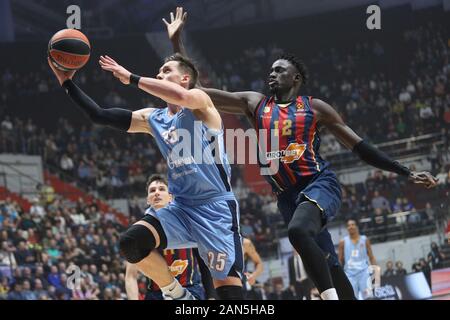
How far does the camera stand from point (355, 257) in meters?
11.0

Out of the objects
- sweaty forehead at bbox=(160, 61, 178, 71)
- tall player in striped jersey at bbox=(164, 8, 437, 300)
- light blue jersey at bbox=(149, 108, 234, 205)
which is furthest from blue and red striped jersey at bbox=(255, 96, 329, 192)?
sweaty forehead at bbox=(160, 61, 178, 71)

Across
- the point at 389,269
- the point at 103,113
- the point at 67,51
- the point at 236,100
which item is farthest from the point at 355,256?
the point at 67,51

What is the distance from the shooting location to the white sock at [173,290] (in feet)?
17.7

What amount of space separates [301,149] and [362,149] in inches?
17.3

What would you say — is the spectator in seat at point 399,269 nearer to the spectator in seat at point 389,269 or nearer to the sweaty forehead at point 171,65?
the spectator in seat at point 389,269

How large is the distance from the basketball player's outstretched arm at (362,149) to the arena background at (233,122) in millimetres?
8377

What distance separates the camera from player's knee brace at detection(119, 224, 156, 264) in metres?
4.91

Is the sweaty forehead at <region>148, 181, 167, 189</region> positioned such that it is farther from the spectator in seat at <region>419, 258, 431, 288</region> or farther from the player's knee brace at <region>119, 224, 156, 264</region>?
the spectator in seat at <region>419, 258, 431, 288</region>

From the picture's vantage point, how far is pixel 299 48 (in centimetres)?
2134

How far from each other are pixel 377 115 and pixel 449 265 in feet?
18.6
